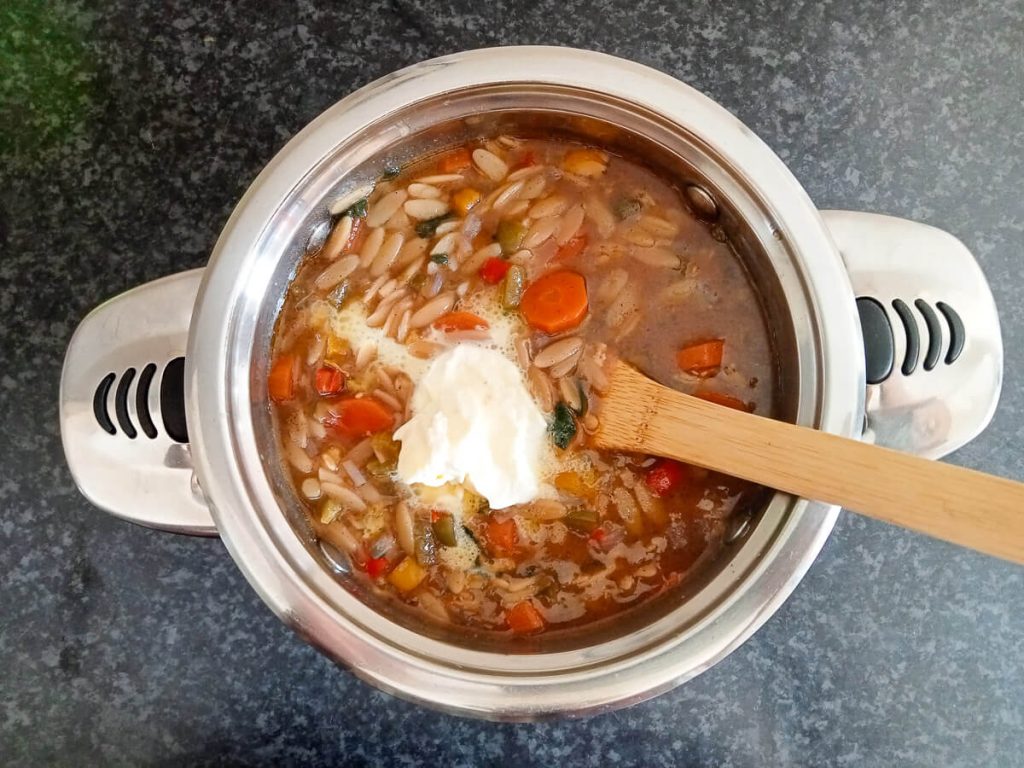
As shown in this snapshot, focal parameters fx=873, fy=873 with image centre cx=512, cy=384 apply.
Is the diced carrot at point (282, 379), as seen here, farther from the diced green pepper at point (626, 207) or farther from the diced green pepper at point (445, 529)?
the diced green pepper at point (626, 207)

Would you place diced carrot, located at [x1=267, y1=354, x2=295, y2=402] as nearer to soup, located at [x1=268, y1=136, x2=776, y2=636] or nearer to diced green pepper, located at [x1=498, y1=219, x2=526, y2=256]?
soup, located at [x1=268, y1=136, x2=776, y2=636]

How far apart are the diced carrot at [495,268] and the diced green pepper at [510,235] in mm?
16

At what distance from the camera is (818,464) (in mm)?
1122

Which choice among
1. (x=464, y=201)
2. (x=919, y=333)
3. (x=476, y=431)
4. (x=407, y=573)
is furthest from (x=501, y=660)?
(x=919, y=333)

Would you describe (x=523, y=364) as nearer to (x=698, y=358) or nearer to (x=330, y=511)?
(x=698, y=358)

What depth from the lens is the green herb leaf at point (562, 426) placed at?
1302 mm

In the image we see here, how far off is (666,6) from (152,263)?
1.04 meters

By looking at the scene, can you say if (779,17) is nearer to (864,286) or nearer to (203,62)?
(864,286)

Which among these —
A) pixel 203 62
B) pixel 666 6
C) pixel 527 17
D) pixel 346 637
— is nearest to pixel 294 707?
pixel 346 637

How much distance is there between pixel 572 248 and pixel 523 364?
0.19m

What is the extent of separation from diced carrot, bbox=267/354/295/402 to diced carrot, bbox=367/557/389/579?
0.28 meters

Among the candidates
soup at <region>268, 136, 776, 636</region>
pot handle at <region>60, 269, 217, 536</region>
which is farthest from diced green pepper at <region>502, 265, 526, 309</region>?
pot handle at <region>60, 269, 217, 536</region>

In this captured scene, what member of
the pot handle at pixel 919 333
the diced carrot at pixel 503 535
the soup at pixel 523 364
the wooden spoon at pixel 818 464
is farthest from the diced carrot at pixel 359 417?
the pot handle at pixel 919 333

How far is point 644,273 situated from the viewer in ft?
4.32
